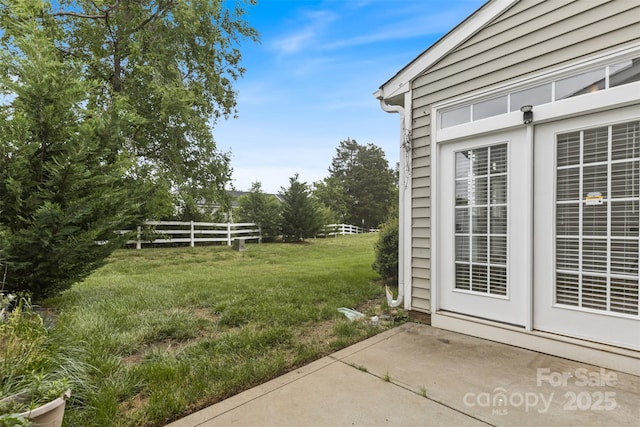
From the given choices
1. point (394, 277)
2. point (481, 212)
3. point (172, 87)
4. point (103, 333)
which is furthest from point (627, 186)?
point (172, 87)

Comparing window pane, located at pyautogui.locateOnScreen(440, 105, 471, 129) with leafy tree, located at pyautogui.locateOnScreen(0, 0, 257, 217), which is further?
leafy tree, located at pyautogui.locateOnScreen(0, 0, 257, 217)

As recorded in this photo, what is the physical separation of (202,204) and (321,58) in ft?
25.2

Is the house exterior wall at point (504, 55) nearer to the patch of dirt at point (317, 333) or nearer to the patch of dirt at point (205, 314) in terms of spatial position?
the patch of dirt at point (317, 333)

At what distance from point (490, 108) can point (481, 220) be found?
1116mm

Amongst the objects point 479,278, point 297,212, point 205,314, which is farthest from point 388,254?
point 297,212

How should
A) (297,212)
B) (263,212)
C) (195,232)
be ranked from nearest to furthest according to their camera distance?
(195,232), (263,212), (297,212)

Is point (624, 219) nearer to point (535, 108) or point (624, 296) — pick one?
point (624, 296)

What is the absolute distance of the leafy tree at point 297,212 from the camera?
1466cm

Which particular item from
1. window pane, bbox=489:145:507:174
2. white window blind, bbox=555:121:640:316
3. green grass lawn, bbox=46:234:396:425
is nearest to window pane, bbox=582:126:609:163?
white window blind, bbox=555:121:640:316

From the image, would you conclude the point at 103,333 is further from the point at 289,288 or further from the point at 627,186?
the point at 627,186

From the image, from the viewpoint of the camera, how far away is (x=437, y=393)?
2131 millimetres

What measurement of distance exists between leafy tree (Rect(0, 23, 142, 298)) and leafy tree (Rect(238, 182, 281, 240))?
10.5 metres

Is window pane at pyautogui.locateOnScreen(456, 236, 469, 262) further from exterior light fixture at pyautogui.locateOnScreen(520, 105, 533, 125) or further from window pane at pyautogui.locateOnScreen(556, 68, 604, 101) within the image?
window pane at pyautogui.locateOnScreen(556, 68, 604, 101)

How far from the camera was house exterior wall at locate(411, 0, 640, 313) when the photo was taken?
2.55 metres
